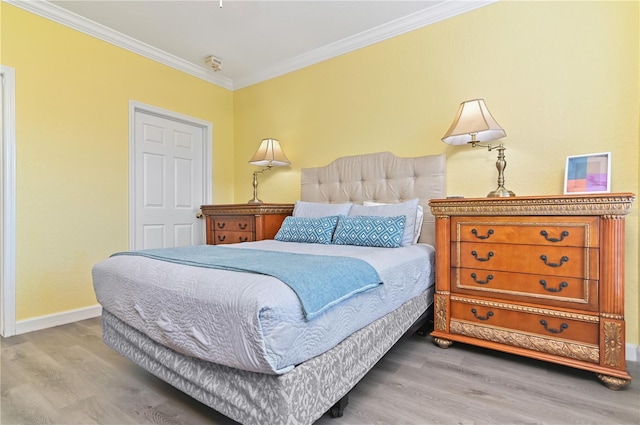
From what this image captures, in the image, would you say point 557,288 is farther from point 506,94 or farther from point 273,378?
point 273,378

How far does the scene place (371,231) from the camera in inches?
87.2

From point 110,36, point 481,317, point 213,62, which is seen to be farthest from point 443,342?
point 110,36

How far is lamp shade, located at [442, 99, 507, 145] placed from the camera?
2.17 meters

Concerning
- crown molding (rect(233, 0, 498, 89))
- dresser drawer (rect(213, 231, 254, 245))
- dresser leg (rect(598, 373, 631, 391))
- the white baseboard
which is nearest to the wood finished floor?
dresser leg (rect(598, 373, 631, 391))

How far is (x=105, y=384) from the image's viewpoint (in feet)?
5.46

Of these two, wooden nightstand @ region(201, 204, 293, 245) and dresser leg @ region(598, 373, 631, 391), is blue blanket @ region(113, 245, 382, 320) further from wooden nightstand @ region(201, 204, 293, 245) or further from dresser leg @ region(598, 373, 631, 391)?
wooden nightstand @ region(201, 204, 293, 245)

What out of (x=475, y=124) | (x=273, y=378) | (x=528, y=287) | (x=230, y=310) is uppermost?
(x=475, y=124)

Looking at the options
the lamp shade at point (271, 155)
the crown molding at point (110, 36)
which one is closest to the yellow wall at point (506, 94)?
the lamp shade at point (271, 155)

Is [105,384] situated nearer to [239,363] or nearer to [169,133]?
[239,363]

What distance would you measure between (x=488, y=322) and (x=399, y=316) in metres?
0.62

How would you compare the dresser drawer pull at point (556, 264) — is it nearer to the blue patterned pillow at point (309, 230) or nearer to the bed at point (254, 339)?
the bed at point (254, 339)

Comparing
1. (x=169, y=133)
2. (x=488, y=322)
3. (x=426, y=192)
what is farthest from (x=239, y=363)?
(x=169, y=133)

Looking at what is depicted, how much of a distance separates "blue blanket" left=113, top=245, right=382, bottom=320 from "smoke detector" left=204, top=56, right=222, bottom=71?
257 cm

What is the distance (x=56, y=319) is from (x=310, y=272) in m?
2.65
